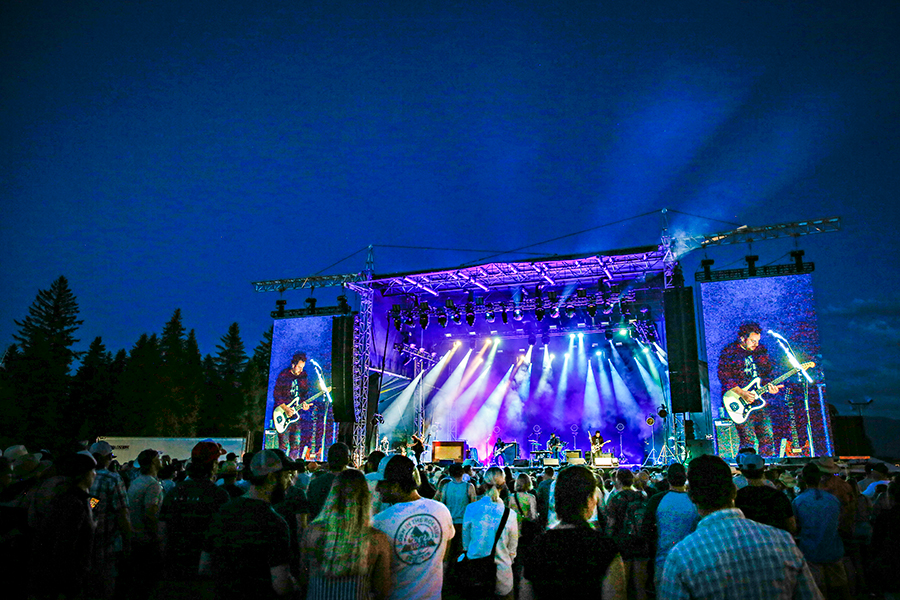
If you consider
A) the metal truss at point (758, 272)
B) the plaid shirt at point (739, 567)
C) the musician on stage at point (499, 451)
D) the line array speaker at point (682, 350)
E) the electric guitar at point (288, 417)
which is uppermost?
the metal truss at point (758, 272)

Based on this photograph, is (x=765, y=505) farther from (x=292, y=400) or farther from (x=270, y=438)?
(x=270, y=438)

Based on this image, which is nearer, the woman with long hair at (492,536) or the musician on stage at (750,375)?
the woman with long hair at (492,536)

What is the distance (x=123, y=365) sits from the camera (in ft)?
126

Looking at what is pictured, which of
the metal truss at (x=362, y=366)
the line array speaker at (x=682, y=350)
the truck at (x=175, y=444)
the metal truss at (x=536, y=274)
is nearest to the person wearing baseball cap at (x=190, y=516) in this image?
the line array speaker at (x=682, y=350)

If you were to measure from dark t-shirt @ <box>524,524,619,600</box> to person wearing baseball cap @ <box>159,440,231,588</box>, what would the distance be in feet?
8.12

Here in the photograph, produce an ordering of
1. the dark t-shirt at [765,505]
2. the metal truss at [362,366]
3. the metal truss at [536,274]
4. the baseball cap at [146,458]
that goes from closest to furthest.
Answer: the dark t-shirt at [765,505], the baseball cap at [146,458], the metal truss at [536,274], the metal truss at [362,366]

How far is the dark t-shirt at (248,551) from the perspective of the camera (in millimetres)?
2701

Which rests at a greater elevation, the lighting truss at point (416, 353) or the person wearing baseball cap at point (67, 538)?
the lighting truss at point (416, 353)

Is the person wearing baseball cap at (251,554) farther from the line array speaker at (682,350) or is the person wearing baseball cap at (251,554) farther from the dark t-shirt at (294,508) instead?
the line array speaker at (682,350)

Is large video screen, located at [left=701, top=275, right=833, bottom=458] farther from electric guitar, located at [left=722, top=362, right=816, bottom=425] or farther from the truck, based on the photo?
the truck

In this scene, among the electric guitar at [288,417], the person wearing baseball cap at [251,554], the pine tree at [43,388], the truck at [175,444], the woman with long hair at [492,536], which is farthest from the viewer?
the pine tree at [43,388]

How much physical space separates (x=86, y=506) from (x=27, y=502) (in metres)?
0.94

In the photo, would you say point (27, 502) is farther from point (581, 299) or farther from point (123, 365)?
point (123, 365)

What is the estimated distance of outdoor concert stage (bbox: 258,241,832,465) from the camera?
14805 mm
